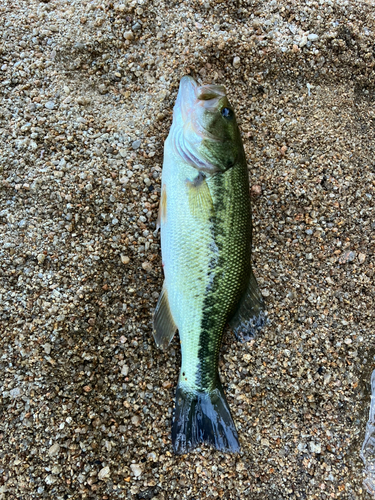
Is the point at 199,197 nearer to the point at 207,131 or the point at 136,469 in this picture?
the point at 207,131

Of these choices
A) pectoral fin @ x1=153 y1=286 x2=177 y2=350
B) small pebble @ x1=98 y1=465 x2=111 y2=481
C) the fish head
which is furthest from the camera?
pectoral fin @ x1=153 y1=286 x2=177 y2=350

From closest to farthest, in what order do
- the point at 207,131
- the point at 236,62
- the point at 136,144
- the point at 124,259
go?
1. the point at 207,131
2. the point at 124,259
3. the point at 136,144
4. the point at 236,62

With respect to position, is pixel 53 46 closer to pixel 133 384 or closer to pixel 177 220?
pixel 177 220

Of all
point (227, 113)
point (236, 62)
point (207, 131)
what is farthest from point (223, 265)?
point (236, 62)

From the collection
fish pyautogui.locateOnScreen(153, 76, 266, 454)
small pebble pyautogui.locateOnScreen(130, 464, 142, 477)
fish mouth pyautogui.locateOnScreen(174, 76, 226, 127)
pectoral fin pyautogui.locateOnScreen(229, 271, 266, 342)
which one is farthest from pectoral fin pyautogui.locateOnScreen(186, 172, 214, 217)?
small pebble pyautogui.locateOnScreen(130, 464, 142, 477)

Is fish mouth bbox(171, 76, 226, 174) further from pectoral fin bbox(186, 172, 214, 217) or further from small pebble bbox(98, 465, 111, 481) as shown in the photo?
small pebble bbox(98, 465, 111, 481)

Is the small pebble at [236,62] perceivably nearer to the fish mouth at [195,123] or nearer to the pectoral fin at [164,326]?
the fish mouth at [195,123]

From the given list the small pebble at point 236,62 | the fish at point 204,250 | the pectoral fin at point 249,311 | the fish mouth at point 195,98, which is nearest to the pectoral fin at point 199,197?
the fish at point 204,250
